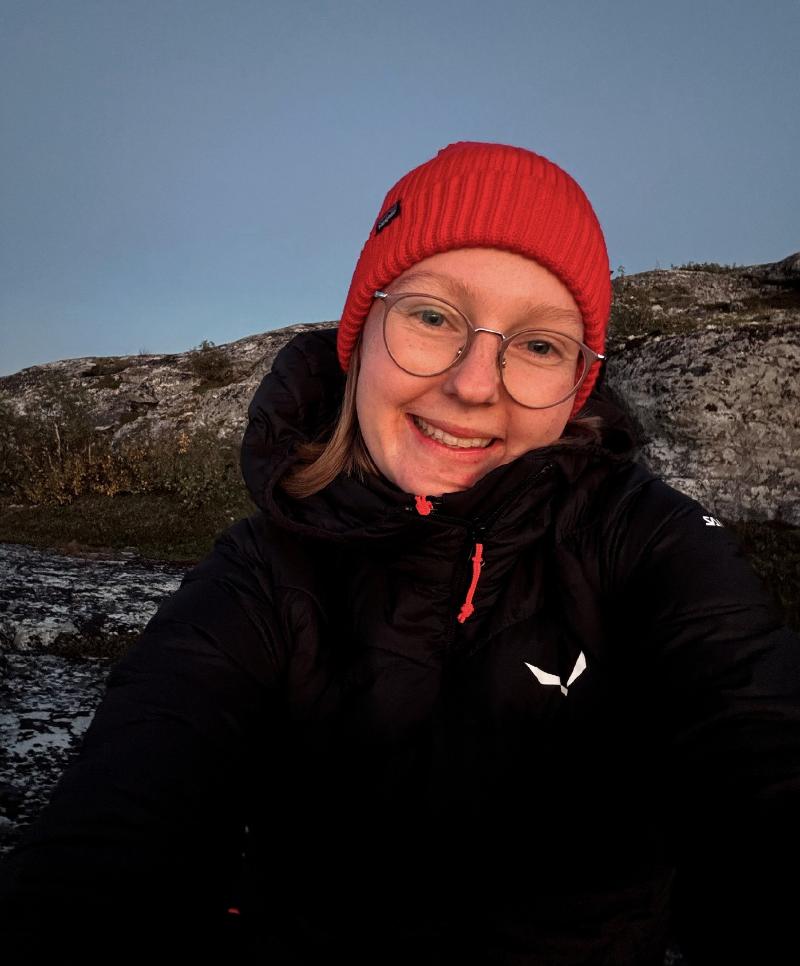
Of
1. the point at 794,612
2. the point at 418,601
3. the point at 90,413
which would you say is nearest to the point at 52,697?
the point at 418,601

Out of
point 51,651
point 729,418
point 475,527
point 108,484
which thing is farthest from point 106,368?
point 475,527

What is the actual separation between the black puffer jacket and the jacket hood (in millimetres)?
14

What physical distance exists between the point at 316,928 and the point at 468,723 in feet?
2.74

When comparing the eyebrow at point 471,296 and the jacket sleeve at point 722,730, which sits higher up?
the eyebrow at point 471,296

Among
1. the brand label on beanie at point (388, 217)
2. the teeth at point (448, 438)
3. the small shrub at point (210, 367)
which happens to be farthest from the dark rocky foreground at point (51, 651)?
the small shrub at point (210, 367)

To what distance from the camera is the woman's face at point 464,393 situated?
6.82 feet

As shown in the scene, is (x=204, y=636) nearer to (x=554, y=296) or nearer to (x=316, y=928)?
(x=316, y=928)

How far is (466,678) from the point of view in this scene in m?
2.04

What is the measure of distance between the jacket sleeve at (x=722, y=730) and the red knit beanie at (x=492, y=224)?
3.13ft

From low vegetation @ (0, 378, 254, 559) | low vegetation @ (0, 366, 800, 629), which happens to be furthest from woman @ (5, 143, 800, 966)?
low vegetation @ (0, 378, 254, 559)

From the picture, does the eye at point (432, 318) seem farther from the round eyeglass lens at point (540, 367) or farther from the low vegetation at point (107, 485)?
the low vegetation at point (107, 485)

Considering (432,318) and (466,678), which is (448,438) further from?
(466,678)

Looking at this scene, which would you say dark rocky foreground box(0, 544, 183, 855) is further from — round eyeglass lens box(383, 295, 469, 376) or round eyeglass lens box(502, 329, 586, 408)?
round eyeglass lens box(502, 329, 586, 408)

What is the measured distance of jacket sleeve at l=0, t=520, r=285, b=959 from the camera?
142cm
